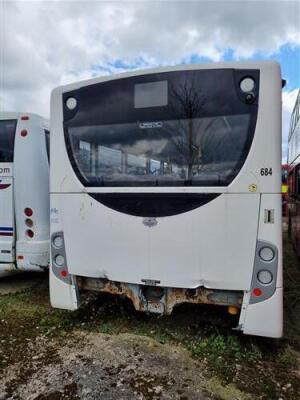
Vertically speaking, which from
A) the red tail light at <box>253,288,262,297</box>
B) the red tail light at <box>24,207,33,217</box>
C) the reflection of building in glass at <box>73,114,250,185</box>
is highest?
the reflection of building in glass at <box>73,114,250,185</box>

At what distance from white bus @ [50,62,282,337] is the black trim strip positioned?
0.01 meters

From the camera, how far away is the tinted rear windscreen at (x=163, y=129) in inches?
128

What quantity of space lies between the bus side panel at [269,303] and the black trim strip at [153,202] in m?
0.48

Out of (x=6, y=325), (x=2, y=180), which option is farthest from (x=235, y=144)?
(x=2, y=180)

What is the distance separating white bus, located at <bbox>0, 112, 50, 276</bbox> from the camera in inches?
211

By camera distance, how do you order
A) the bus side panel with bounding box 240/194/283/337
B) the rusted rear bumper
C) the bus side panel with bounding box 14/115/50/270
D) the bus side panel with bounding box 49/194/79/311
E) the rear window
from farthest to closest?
the rear window < the bus side panel with bounding box 14/115/50/270 < the bus side panel with bounding box 49/194/79/311 < the rusted rear bumper < the bus side panel with bounding box 240/194/283/337

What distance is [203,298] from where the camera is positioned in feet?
11.7

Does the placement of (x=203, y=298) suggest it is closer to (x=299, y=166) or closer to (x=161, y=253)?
(x=161, y=253)

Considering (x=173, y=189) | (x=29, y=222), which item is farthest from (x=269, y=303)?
(x=29, y=222)

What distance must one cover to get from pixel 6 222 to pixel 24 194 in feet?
1.83

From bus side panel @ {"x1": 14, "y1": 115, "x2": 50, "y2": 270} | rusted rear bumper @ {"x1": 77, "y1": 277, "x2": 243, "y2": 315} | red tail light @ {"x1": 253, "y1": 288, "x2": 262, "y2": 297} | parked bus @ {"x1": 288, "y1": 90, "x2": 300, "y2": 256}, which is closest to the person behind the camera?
red tail light @ {"x1": 253, "y1": 288, "x2": 262, "y2": 297}

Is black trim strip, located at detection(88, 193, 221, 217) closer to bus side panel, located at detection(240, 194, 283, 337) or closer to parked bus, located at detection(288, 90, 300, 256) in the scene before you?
bus side panel, located at detection(240, 194, 283, 337)

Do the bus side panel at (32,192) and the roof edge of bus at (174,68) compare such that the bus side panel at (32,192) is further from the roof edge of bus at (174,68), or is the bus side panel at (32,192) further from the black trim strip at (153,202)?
the black trim strip at (153,202)

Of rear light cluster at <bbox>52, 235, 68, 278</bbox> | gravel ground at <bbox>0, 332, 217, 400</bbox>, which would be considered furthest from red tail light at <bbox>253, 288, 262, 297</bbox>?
rear light cluster at <bbox>52, 235, 68, 278</bbox>
